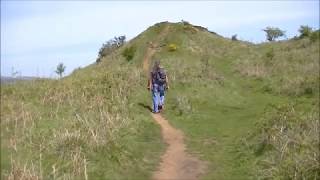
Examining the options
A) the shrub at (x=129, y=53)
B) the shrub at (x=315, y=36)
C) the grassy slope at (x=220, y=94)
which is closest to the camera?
the grassy slope at (x=220, y=94)

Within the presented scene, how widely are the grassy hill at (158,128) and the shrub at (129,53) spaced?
2297 millimetres

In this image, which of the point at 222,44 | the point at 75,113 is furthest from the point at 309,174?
the point at 222,44

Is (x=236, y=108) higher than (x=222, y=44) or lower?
lower

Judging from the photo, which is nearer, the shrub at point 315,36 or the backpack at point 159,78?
the backpack at point 159,78

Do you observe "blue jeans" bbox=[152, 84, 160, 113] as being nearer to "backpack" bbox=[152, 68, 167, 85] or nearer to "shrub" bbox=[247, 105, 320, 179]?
"backpack" bbox=[152, 68, 167, 85]

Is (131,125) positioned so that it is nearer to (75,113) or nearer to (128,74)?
(75,113)

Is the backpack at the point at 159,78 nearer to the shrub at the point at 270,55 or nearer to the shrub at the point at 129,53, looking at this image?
the shrub at the point at 129,53

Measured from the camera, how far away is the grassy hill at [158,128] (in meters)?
10.8

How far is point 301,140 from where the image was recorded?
11.5m

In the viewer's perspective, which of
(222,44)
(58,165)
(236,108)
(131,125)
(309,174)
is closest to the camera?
(309,174)

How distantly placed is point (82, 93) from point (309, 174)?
10.3 metres

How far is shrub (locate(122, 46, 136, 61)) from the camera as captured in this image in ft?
104

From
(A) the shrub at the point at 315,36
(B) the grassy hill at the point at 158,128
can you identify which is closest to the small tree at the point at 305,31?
(A) the shrub at the point at 315,36

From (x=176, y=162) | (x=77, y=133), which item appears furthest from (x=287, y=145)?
(x=77, y=133)
